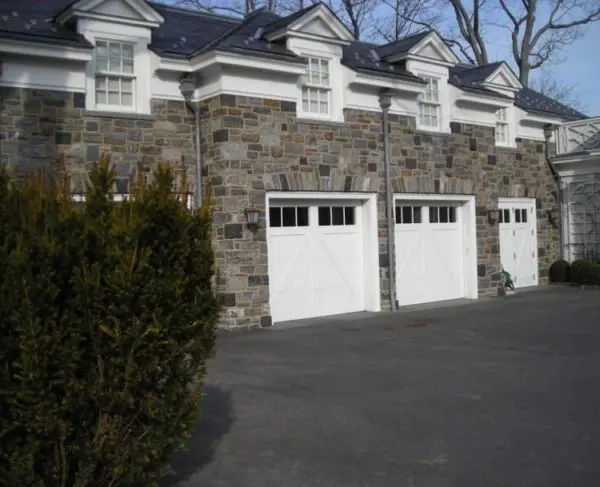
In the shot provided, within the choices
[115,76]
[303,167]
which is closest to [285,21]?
[303,167]

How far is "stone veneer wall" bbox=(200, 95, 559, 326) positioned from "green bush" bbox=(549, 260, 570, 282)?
3571mm

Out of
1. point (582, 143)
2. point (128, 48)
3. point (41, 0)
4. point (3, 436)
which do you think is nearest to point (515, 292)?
point (582, 143)

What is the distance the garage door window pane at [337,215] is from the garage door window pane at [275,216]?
1387mm

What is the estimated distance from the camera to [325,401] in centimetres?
753

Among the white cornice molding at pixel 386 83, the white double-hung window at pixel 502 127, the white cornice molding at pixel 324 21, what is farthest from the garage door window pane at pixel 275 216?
the white double-hung window at pixel 502 127

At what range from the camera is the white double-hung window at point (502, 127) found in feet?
63.9

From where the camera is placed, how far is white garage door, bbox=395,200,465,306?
1591cm

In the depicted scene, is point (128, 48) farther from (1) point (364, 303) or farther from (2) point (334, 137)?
(1) point (364, 303)

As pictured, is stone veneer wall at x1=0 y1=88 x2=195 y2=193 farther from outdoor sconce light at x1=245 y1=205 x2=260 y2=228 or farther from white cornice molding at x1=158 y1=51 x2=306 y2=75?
outdoor sconce light at x1=245 y1=205 x2=260 y2=228

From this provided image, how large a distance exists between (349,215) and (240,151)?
3117mm

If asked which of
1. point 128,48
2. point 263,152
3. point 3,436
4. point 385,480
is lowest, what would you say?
point 385,480

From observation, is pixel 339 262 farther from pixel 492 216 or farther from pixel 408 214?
pixel 492 216

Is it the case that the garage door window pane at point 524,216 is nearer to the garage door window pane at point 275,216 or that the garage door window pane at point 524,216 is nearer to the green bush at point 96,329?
the garage door window pane at point 275,216

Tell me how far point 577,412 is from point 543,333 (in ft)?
17.4
